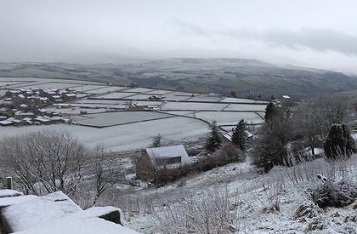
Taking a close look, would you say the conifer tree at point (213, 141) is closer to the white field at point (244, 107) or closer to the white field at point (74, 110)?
the white field at point (244, 107)

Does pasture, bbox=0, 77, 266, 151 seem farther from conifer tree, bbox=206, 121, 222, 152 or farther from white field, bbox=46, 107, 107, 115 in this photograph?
conifer tree, bbox=206, 121, 222, 152

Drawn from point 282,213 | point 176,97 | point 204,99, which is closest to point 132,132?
point 204,99

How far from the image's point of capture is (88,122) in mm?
57438

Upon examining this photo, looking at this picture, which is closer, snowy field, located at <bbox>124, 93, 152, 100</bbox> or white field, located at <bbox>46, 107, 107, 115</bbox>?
white field, located at <bbox>46, 107, 107, 115</bbox>

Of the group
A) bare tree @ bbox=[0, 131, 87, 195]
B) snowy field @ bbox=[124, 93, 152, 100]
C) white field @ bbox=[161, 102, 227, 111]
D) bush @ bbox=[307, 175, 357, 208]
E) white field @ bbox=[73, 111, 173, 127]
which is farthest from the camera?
snowy field @ bbox=[124, 93, 152, 100]

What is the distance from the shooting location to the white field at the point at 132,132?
47031 millimetres

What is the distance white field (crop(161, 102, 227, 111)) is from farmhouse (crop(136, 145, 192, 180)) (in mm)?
28959

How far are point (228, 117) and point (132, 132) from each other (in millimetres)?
17120

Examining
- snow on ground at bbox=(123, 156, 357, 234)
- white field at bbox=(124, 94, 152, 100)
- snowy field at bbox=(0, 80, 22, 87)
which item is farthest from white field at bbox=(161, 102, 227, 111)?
snow on ground at bbox=(123, 156, 357, 234)

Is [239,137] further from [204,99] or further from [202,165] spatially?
[204,99]

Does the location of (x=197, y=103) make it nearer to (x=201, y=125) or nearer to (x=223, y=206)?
(x=201, y=125)

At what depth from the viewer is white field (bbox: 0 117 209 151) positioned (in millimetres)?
47031

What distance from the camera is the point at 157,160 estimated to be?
38625 mm

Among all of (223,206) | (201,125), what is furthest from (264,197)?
(201,125)
